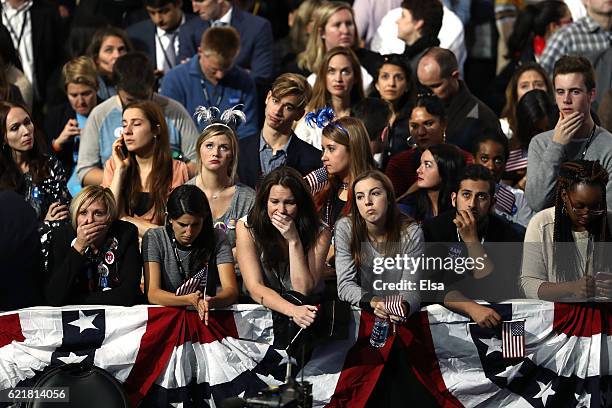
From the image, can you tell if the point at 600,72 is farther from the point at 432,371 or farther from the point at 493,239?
the point at 432,371

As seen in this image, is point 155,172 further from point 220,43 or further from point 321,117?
point 220,43

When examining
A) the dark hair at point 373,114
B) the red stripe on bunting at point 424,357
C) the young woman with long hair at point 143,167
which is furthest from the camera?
the dark hair at point 373,114

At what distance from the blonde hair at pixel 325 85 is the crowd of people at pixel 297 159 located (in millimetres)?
11

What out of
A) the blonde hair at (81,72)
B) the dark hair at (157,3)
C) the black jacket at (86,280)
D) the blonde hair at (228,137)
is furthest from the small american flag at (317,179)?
the dark hair at (157,3)

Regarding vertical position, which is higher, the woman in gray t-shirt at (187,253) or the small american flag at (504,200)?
the small american flag at (504,200)

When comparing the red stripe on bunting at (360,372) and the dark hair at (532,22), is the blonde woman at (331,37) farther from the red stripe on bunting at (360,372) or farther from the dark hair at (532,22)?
the red stripe on bunting at (360,372)

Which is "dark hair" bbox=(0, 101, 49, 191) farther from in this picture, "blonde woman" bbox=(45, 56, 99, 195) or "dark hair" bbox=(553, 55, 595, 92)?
"dark hair" bbox=(553, 55, 595, 92)

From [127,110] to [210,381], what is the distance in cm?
243

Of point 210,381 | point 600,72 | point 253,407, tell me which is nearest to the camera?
point 253,407

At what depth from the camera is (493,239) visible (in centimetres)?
905

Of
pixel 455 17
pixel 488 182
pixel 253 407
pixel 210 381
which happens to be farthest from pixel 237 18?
pixel 253 407

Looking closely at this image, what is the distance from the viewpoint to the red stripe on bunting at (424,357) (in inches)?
328

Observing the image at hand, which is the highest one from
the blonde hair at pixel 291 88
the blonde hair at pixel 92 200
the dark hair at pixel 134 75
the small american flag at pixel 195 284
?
the dark hair at pixel 134 75

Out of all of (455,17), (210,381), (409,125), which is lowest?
(210,381)
